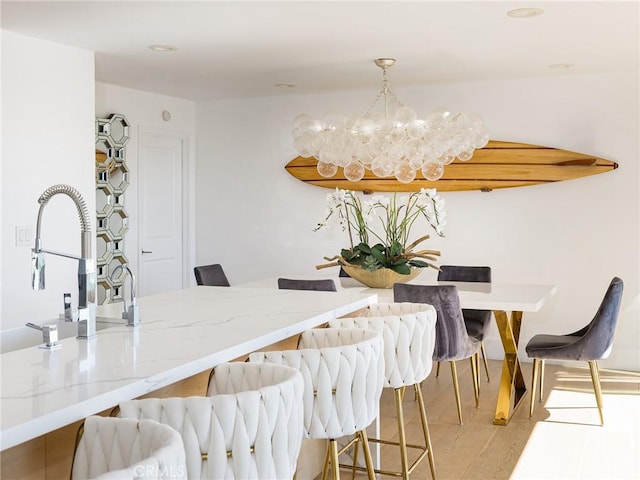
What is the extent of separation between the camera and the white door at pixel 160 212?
7.01 m

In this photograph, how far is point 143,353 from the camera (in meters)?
2.11

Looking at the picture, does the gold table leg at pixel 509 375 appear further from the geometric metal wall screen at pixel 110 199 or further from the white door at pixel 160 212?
the white door at pixel 160 212

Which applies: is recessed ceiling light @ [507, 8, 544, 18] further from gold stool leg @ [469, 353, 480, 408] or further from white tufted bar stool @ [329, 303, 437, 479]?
gold stool leg @ [469, 353, 480, 408]

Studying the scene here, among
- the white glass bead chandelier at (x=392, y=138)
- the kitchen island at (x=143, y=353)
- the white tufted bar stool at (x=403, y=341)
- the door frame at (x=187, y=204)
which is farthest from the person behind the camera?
the door frame at (x=187, y=204)

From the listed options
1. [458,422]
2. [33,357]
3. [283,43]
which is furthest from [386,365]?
[283,43]

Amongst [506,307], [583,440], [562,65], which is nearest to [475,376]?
[506,307]

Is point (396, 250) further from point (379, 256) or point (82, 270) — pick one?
point (82, 270)

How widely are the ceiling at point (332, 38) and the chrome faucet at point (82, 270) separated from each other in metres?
1.90

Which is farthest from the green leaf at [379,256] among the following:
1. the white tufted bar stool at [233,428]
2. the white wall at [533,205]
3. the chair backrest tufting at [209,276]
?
the white tufted bar stool at [233,428]

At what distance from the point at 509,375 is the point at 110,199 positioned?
3.70 metres

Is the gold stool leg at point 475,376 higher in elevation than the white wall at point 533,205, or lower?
lower

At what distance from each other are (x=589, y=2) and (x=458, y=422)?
245 centimetres

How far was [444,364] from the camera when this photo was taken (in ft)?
19.8

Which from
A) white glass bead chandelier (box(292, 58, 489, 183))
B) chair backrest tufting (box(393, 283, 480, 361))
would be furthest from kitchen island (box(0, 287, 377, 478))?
white glass bead chandelier (box(292, 58, 489, 183))
